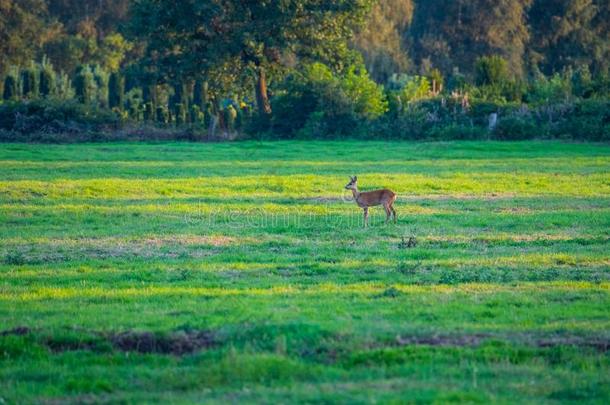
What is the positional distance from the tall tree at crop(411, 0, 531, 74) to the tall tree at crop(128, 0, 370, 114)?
96.3ft

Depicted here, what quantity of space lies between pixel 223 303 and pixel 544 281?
16.7 ft

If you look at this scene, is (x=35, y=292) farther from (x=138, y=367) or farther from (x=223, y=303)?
(x=138, y=367)

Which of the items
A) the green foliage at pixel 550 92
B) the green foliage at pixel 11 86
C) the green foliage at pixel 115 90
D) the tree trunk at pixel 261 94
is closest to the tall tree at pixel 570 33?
the green foliage at pixel 550 92

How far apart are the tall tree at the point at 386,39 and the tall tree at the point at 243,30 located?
24287mm

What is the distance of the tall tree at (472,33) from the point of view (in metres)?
80.3

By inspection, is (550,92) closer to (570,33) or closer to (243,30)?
(243,30)

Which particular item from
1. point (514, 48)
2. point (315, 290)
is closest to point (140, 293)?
point (315, 290)

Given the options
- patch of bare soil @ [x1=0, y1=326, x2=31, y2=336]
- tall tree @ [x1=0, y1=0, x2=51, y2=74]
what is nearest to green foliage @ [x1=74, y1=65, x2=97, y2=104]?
tall tree @ [x1=0, y1=0, x2=51, y2=74]

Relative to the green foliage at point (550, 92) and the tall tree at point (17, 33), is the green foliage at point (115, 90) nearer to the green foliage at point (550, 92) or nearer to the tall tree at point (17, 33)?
the tall tree at point (17, 33)

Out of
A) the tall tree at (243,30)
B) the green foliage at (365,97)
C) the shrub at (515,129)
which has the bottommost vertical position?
the shrub at (515,129)

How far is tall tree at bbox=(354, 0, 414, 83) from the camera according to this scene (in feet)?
261

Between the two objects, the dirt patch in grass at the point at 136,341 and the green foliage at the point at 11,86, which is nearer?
the dirt patch in grass at the point at 136,341

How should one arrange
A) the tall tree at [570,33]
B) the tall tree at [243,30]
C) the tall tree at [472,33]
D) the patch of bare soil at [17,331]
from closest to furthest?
the patch of bare soil at [17,331], the tall tree at [243,30], the tall tree at [472,33], the tall tree at [570,33]

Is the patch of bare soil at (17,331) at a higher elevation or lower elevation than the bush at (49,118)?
lower
